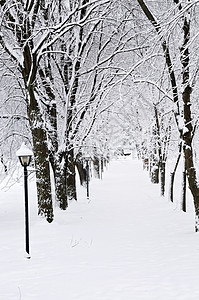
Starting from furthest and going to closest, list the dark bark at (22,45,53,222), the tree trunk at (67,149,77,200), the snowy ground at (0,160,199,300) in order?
the tree trunk at (67,149,77,200) < the dark bark at (22,45,53,222) < the snowy ground at (0,160,199,300)

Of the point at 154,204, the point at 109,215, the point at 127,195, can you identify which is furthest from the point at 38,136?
the point at 127,195

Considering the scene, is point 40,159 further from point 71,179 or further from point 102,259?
point 71,179

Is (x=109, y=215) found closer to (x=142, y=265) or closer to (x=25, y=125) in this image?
(x=25, y=125)

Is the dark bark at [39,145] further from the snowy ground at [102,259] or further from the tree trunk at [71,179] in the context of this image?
the tree trunk at [71,179]

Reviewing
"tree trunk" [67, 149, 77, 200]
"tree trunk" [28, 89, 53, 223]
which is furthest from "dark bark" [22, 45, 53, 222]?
"tree trunk" [67, 149, 77, 200]

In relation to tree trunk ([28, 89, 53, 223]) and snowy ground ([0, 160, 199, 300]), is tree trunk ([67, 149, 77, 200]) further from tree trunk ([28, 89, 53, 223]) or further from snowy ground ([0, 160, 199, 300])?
tree trunk ([28, 89, 53, 223])

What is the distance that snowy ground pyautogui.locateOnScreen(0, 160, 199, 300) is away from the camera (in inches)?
194

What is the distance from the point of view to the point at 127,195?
19.5 metres

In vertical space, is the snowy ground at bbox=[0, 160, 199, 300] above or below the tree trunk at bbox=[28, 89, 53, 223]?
below

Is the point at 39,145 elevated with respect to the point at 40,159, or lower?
elevated

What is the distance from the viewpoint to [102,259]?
6.70 m

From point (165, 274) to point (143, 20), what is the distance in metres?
8.12

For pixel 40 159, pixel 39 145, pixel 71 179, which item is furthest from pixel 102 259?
pixel 71 179

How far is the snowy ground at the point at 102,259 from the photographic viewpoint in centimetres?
493
